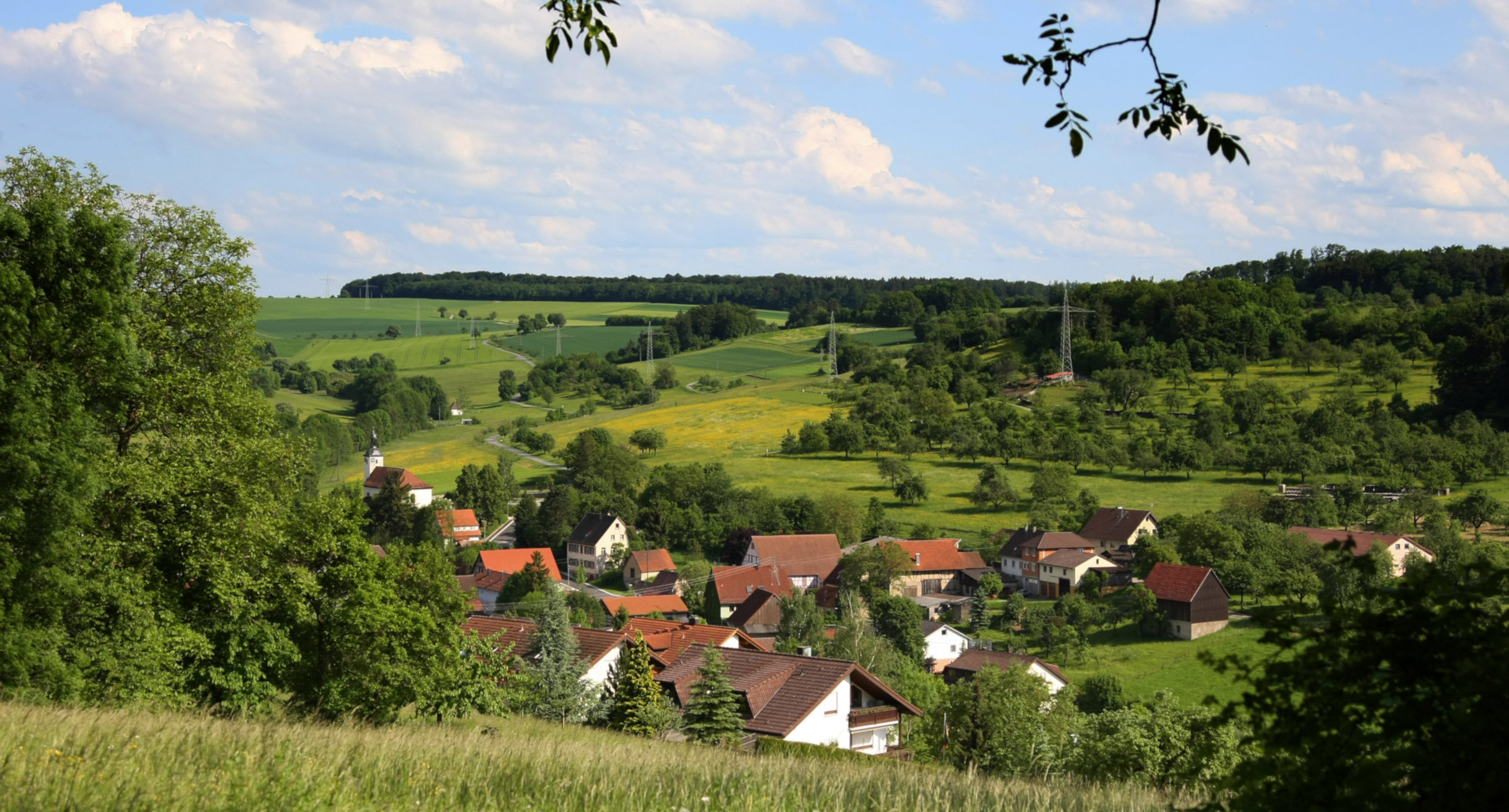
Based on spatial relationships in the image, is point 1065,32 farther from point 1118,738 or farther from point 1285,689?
point 1118,738

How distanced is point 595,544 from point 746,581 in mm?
14132

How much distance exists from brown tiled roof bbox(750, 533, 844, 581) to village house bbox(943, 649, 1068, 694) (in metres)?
19.2

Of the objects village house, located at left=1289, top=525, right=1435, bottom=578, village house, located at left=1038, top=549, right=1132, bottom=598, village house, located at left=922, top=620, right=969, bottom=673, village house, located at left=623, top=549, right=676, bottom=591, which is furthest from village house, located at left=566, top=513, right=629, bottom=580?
village house, located at left=1289, top=525, right=1435, bottom=578

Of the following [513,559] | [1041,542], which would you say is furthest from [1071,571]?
[513,559]

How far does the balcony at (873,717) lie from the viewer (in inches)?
948

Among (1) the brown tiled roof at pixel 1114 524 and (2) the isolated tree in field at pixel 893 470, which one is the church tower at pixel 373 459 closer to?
(2) the isolated tree in field at pixel 893 470

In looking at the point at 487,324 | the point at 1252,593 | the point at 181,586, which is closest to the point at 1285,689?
the point at 181,586

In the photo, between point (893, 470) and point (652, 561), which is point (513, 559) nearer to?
point (652, 561)

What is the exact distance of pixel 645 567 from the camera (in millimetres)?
65875

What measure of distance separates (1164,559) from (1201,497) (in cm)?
1636

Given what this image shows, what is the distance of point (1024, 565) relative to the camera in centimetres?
6038

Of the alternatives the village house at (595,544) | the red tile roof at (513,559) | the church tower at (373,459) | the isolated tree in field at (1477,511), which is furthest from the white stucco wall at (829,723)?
the church tower at (373,459)

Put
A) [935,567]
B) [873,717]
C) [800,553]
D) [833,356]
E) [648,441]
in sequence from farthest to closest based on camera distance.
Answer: [833,356] → [648,441] → [800,553] → [935,567] → [873,717]

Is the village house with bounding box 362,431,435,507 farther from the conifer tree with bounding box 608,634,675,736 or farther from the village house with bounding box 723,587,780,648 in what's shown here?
the conifer tree with bounding box 608,634,675,736
